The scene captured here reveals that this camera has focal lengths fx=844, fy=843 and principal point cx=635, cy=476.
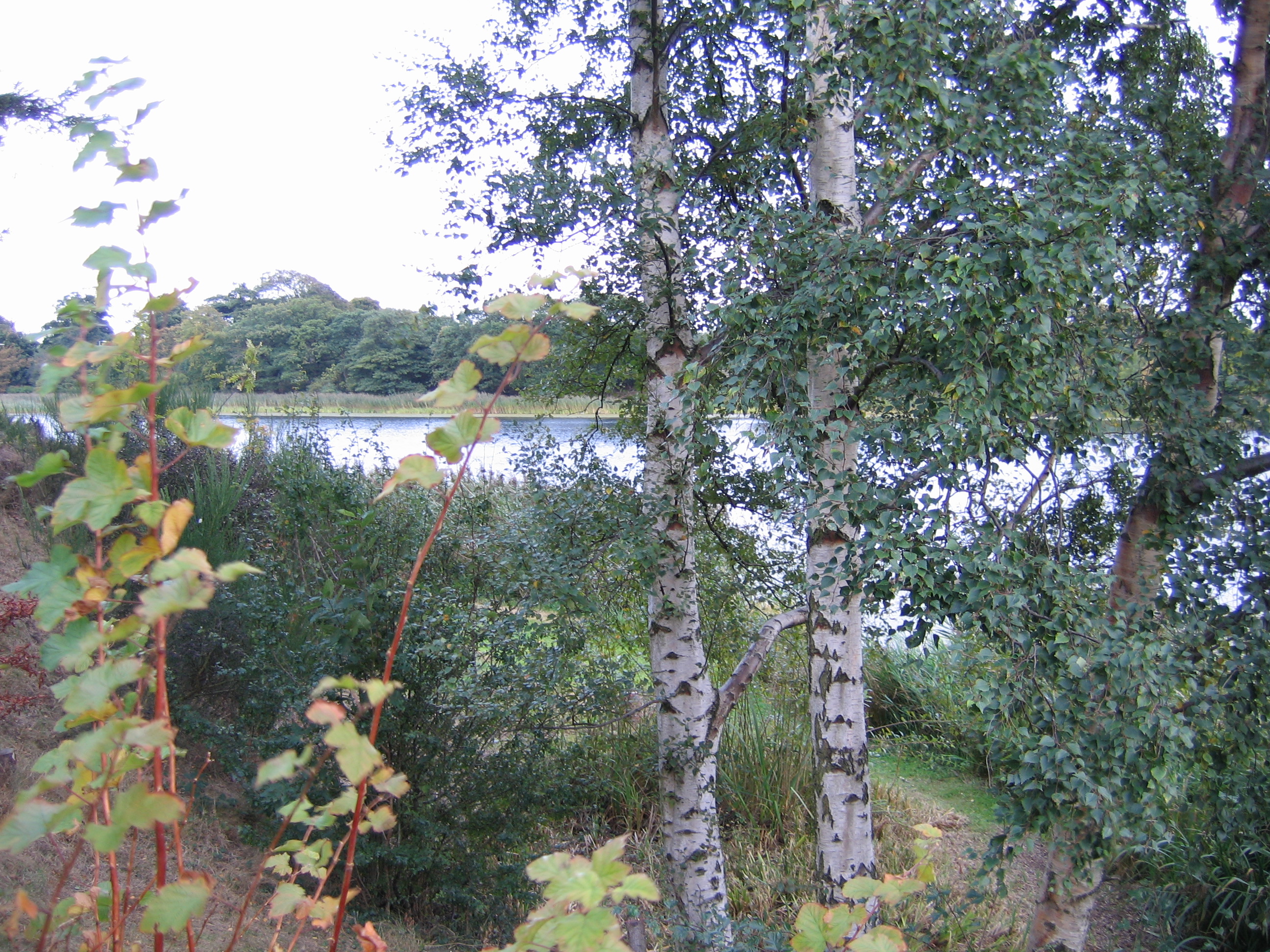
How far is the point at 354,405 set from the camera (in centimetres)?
876

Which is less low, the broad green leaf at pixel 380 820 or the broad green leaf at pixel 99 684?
the broad green leaf at pixel 99 684

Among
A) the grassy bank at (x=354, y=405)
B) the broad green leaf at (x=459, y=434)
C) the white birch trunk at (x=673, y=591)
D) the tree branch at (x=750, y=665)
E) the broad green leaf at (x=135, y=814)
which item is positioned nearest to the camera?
the broad green leaf at (x=135, y=814)

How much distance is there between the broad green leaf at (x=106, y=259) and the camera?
900mm

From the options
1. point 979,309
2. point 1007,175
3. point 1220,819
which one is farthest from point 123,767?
point 1220,819

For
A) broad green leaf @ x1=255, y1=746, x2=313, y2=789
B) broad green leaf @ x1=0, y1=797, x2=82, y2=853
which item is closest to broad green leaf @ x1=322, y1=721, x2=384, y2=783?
broad green leaf @ x1=255, y1=746, x2=313, y2=789

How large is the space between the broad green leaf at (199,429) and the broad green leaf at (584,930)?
0.61 m

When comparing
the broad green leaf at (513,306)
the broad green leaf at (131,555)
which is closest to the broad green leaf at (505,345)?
the broad green leaf at (513,306)

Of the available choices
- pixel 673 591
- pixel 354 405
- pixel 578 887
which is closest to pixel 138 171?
pixel 578 887

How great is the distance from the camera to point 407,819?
3.95 metres

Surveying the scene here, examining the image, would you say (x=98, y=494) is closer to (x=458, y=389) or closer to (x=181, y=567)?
(x=181, y=567)

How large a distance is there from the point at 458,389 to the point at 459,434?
0.06m

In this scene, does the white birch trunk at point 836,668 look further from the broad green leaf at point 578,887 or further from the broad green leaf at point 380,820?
the broad green leaf at point 578,887

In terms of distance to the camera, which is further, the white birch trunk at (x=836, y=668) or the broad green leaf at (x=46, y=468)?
the white birch trunk at (x=836, y=668)

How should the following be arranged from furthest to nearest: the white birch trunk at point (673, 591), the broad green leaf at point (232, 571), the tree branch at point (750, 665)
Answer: the tree branch at point (750, 665)
the white birch trunk at point (673, 591)
the broad green leaf at point (232, 571)
